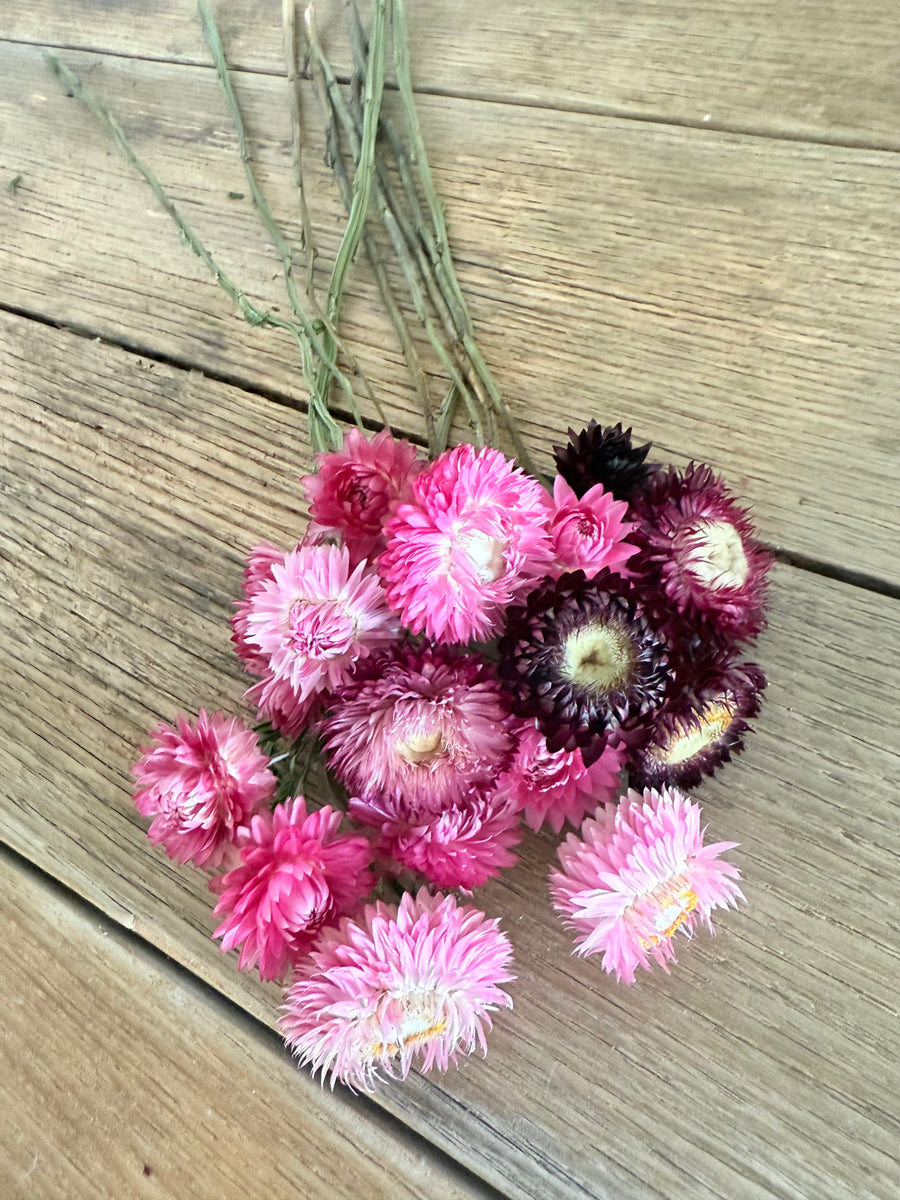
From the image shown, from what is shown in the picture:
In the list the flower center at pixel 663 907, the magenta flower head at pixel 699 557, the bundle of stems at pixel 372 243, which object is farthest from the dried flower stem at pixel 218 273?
the flower center at pixel 663 907

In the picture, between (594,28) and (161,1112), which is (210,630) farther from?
(594,28)

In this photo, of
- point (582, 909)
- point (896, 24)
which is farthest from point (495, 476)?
point (896, 24)

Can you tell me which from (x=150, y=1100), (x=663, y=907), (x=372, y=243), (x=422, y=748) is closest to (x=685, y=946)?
(x=663, y=907)

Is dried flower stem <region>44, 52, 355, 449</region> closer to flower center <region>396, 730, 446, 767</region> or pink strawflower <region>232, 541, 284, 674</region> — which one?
pink strawflower <region>232, 541, 284, 674</region>

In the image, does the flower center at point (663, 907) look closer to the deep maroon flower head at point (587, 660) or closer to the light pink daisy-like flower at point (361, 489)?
the deep maroon flower head at point (587, 660)

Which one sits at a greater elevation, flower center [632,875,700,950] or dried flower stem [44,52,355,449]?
dried flower stem [44,52,355,449]

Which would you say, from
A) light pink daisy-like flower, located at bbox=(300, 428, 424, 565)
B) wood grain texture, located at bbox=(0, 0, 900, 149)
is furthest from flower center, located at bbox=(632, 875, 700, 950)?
wood grain texture, located at bbox=(0, 0, 900, 149)
